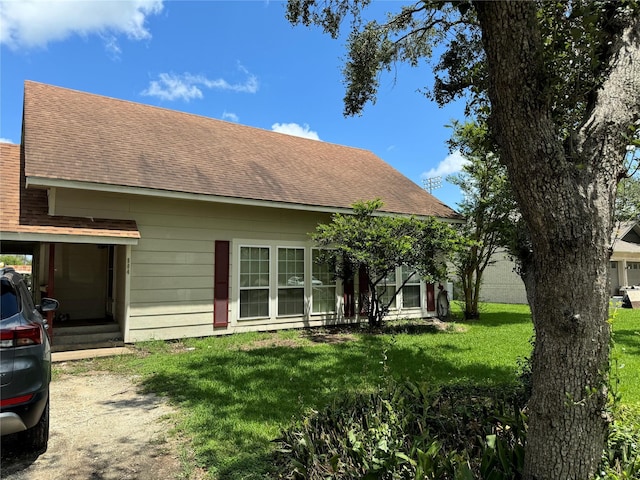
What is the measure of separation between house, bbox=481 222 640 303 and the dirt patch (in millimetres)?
20137

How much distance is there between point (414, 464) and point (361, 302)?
31.1ft

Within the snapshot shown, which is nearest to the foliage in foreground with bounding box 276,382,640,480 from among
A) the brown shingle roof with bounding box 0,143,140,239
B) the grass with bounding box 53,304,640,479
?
the grass with bounding box 53,304,640,479

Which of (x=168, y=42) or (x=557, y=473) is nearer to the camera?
(x=557, y=473)

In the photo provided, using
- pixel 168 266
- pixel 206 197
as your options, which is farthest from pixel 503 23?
pixel 168 266

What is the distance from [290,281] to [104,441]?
23.5 ft

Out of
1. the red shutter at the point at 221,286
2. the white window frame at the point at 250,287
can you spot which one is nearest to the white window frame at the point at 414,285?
the white window frame at the point at 250,287

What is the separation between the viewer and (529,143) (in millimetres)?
2348

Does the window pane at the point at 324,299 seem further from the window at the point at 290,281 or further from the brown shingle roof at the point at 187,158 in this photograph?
the brown shingle roof at the point at 187,158

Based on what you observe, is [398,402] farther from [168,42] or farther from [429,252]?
[168,42]

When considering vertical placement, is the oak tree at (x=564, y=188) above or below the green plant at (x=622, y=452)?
above

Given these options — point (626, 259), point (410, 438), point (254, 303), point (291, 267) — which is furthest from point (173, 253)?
point (626, 259)

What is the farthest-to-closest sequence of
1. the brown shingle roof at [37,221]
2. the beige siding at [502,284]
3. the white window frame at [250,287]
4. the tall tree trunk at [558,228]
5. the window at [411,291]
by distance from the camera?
1. the beige siding at [502,284]
2. the window at [411,291]
3. the white window frame at [250,287]
4. the brown shingle roof at [37,221]
5. the tall tree trunk at [558,228]

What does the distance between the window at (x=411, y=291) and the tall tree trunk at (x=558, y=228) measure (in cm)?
1058

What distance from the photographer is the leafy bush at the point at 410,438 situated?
2807mm
